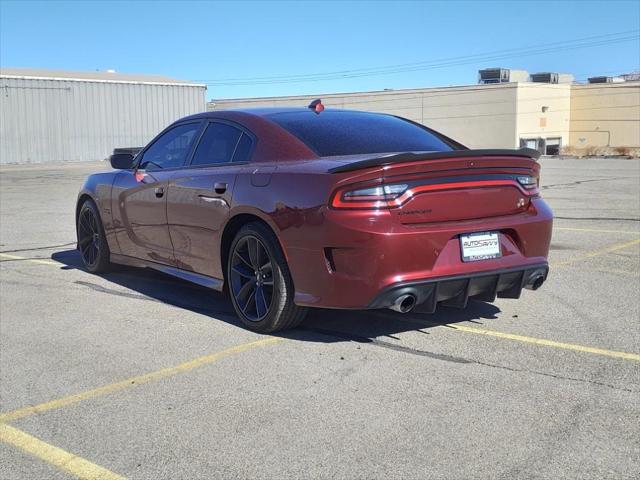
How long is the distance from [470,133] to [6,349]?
7067 cm

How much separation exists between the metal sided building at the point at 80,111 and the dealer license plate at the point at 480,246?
41.9m

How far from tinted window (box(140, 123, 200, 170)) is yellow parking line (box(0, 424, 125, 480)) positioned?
301 cm

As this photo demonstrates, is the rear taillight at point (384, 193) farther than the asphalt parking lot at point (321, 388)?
Yes

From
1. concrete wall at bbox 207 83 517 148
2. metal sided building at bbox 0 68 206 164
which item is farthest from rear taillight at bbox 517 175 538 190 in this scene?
concrete wall at bbox 207 83 517 148

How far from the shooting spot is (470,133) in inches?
2849

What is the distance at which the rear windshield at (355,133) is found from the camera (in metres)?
5.04

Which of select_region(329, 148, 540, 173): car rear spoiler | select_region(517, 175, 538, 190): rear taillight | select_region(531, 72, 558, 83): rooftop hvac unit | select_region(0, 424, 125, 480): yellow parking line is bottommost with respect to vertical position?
select_region(0, 424, 125, 480): yellow parking line

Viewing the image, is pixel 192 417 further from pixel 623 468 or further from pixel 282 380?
pixel 623 468

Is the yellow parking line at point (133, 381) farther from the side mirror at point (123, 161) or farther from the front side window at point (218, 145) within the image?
the side mirror at point (123, 161)

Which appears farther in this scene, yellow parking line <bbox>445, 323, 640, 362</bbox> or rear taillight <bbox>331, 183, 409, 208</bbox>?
yellow parking line <bbox>445, 323, 640, 362</bbox>

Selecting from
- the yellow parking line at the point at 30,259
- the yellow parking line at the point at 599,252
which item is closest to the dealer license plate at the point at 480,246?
the yellow parking line at the point at 599,252

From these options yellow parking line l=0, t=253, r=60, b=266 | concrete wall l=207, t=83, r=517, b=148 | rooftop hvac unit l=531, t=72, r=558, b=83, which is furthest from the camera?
rooftop hvac unit l=531, t=72, r=558, b=83

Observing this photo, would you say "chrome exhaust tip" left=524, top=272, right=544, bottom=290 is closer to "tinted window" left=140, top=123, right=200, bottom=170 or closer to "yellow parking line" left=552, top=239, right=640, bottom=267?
"yellow parking line" left=552, top=239, right=640, bottom=267

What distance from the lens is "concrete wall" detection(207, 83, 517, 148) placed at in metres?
69.8
